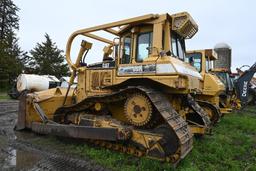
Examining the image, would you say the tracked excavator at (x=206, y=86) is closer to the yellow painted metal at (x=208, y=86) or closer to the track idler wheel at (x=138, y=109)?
the yellow painted metal at (x=208, y=86)

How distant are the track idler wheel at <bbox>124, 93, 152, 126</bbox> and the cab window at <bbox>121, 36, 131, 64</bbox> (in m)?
1.11

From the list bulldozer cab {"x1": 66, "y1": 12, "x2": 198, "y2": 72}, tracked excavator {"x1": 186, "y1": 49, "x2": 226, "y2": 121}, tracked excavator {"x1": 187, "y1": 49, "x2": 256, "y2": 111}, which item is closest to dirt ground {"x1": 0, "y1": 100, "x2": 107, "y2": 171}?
bulldozer cab {"x1": 66, "y1": 12, "x2": 198, "y2": 72}

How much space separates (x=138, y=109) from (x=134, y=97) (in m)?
0.25

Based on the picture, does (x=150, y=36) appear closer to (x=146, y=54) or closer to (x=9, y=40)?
(x=146, y=54)

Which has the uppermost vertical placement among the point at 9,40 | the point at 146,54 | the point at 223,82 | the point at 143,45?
the point at 9,40

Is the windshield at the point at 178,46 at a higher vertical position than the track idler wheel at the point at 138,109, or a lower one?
higher

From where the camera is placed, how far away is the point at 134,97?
572 cm

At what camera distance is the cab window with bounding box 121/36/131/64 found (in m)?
6.58

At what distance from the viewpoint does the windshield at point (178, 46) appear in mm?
6660

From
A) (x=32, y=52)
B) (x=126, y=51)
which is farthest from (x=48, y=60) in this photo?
(x=126, y=51)

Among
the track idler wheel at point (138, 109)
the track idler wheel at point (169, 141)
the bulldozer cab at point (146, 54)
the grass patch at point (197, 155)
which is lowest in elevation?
the grass patch at point (197, 155)

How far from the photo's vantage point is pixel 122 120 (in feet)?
21.4

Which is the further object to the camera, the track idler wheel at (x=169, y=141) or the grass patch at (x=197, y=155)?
the grass patch at (x=197, y=155)

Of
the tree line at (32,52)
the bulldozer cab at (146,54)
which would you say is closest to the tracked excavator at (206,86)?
the bulldozer cab at (146,54)
